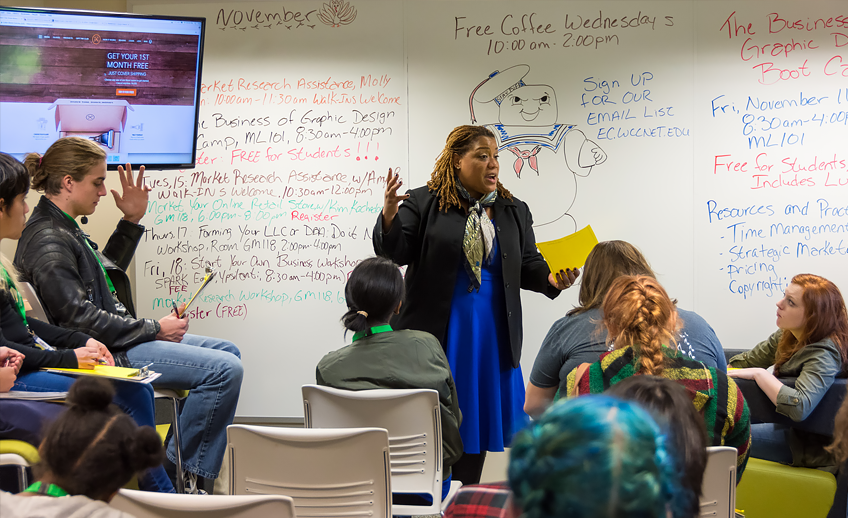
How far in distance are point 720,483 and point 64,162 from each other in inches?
91.7

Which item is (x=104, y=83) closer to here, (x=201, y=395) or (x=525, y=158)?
(x=201, y=395)

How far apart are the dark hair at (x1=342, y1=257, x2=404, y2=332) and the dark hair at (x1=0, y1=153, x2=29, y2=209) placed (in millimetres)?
1044

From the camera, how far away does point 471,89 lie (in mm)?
3754

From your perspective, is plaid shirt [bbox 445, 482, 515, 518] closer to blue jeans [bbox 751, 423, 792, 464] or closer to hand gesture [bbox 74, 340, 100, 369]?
hand gesture [bbox 74, 340, 100, 369]

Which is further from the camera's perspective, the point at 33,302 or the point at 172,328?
the point at 172,328

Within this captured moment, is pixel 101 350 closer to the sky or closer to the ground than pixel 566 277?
closer to the ground

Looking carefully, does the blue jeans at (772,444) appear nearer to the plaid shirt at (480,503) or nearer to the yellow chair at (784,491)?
the yellow chair at (784,491)

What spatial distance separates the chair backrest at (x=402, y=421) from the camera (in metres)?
1.82

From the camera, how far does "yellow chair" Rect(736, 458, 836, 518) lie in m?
2.22

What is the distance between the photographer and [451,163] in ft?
9.12

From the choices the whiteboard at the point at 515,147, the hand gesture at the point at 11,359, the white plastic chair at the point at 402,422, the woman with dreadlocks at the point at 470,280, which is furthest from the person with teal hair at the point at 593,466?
the whiteboard at the point at 515,147

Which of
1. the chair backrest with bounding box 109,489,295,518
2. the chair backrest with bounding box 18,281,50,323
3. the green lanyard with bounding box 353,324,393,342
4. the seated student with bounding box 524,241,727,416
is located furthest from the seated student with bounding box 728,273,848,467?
the chair backrest with bounding box 18,281,50,323

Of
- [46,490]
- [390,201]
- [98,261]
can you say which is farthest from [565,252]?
[46,490]

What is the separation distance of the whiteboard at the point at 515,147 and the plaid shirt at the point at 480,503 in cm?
280
